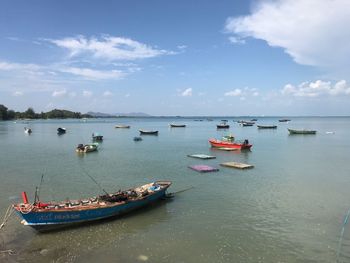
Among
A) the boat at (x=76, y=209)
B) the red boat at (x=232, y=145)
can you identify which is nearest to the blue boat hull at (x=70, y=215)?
the boat at (x=76, y=209)

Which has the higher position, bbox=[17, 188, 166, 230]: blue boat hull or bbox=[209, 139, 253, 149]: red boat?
bbox=[209, 139, 253, 149]: red boat

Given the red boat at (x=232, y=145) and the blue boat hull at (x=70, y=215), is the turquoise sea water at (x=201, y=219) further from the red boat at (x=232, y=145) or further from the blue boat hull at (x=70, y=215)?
the red boat at (x=232, y=145)

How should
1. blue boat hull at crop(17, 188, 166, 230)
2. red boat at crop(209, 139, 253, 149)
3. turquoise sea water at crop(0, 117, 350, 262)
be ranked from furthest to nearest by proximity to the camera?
red boat at crop(209, 139, 253, 149) < blue boat hull at crop(17, 188, 166, 230) < turquoise sea water at crop(0, 117, 350, 262)

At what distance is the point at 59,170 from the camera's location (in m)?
39.3

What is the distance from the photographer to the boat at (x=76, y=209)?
19.2 meters

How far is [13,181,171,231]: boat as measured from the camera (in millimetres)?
19203

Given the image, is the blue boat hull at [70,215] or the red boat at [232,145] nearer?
the blue boat hull at [70,215]

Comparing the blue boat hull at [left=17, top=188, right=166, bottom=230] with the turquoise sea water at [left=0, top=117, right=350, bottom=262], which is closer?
the turquoise sea water at [left=0, top=117, right=350, bottom=262]

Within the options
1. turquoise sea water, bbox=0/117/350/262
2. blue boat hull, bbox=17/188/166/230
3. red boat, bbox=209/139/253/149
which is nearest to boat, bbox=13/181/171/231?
blue boat hull, bbox=17/188/166/230

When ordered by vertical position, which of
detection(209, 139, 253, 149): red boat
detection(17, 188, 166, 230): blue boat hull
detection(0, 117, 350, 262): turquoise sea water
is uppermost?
detection(209, 139, 253, 149): red boat

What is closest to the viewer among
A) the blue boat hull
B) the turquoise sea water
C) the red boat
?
the turquoise sea water

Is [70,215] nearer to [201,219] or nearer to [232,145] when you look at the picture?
[201,219]

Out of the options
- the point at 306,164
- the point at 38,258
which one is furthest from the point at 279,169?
the point at 38,258

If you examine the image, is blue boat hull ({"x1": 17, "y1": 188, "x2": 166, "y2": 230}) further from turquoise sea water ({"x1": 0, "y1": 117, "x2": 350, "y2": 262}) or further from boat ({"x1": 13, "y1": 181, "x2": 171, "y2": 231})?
turquoise sea water ({"x1": 0, "y1": 117, "x2": 350, "y2": 262})
